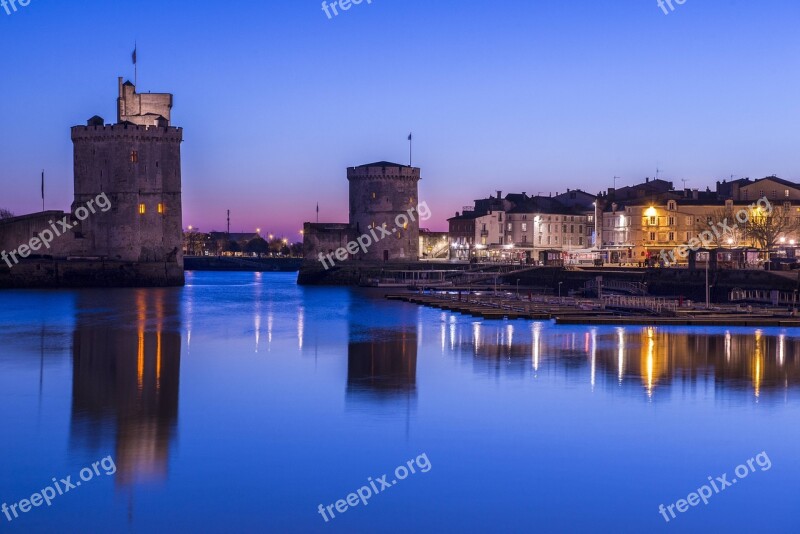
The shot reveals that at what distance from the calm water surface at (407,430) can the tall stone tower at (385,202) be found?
106 feet

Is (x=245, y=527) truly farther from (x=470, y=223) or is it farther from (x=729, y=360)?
(x=470, y=223)

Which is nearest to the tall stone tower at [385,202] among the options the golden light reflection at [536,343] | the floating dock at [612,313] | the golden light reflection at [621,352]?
the floating dock at [612,313]

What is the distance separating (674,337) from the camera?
79.3 ft

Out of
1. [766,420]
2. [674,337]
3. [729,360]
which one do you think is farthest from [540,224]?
[766,420]

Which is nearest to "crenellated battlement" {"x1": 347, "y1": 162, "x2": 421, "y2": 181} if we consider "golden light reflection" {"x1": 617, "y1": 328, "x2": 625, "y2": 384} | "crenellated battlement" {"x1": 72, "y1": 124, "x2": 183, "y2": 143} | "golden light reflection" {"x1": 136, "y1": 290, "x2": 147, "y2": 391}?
"crenellated battlement" {"x1": 72, "y1": 124, "x2": 183, "y2": 143}

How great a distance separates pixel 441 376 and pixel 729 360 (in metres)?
5.84

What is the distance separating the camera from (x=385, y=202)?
56.8 meters

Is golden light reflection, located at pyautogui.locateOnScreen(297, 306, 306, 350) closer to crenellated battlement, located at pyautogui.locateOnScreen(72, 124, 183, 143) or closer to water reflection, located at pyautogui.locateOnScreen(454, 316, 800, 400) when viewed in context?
water reflection, located at pyautogui.locateOnScreen(454, 316, 800, 400)

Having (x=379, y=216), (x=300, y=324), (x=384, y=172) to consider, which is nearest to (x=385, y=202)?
(x=379, y=216)

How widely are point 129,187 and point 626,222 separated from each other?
93.6 feet

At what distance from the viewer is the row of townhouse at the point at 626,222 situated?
55562mm

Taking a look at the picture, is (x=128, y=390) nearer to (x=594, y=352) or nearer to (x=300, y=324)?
(x=594, y=352)

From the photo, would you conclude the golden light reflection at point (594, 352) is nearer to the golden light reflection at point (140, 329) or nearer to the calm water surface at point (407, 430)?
the calm water surface at point (407, 430)

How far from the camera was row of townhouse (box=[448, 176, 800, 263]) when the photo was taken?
5556 cm
